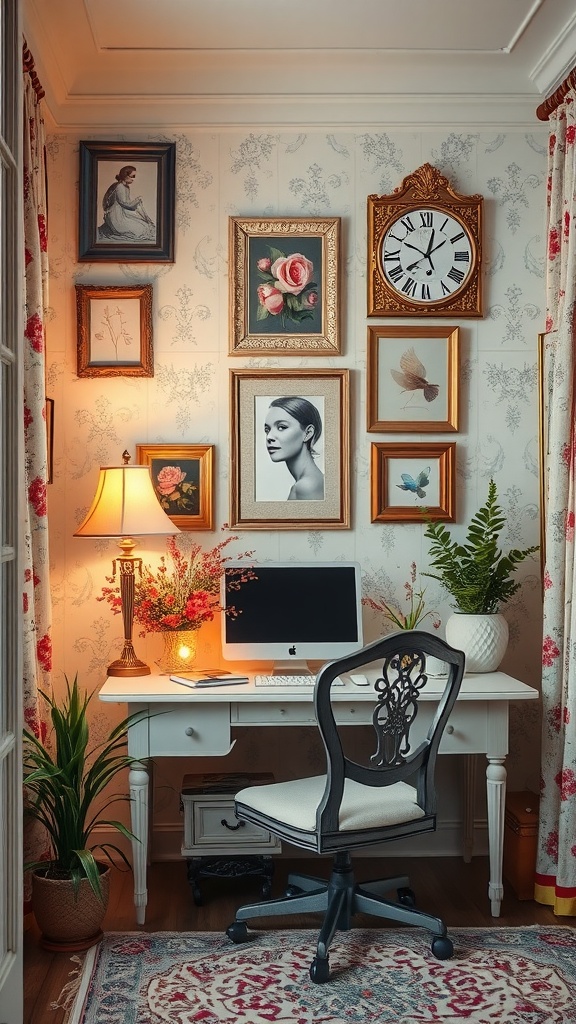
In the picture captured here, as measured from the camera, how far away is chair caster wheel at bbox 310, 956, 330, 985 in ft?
8.71

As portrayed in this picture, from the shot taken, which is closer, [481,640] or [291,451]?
[481,640]

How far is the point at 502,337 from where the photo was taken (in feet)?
12.4

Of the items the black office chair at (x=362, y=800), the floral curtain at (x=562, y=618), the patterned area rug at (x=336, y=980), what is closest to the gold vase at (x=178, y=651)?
the black office chair at (x=362, y=800)

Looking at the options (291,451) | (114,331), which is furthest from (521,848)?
(114,331)

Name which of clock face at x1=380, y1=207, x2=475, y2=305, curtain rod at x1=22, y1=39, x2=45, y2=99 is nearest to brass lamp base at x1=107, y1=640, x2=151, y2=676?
clock face at x1=380, y1=207, x2=475, y2=305

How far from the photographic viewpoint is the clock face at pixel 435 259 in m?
3.73

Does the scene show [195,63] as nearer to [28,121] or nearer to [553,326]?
[28,121]

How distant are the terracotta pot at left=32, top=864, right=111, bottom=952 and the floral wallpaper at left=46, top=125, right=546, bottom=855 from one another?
0.83 metres

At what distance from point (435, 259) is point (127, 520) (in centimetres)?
156

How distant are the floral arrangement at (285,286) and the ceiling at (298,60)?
0.53 m

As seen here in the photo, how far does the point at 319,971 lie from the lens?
8.71ft

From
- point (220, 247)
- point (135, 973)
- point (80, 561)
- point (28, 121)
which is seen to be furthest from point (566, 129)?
point (135, 973)

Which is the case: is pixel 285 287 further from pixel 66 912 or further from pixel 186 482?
pixel 66 912

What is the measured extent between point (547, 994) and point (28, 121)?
119 inches
